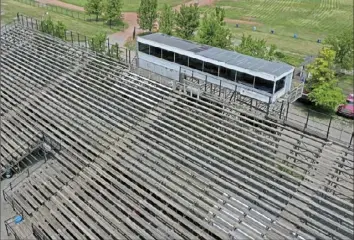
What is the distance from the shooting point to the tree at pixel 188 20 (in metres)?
32.9

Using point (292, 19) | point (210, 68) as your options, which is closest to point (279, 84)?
point (210, 68)

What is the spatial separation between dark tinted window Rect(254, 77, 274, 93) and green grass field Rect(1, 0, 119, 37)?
2929 centimetres

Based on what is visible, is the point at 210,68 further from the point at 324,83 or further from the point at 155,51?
the point at 324,83

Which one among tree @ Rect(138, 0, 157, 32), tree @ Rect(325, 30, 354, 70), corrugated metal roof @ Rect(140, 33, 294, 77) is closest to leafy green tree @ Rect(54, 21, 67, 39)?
tree @ Rect(138, 0, 157, 32)

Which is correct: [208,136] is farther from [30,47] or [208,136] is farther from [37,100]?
[30,47]

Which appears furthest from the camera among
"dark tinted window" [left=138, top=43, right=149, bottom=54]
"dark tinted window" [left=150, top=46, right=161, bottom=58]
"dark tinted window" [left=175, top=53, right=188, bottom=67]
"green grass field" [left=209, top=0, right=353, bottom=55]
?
"dark tinted window" [left=138, top=43, right=149, bottom=54]

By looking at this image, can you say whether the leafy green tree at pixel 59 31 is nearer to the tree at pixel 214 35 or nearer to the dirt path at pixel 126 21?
the dirt path at pixel 126 21

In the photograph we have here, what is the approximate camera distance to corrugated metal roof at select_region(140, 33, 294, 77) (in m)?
15.1

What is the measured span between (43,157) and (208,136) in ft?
27.9

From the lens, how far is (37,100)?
65.8 feet

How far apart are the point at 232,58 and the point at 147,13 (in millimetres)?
25106

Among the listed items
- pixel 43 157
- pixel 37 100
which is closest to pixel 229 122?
pixel 43 157

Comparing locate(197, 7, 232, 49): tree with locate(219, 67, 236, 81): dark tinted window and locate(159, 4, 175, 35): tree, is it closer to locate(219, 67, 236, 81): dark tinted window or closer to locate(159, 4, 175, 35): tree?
locate(159, 4, 175, 35): tree

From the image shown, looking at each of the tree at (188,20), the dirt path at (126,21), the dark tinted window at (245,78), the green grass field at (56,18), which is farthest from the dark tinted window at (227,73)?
the green grass field at (56,18)
